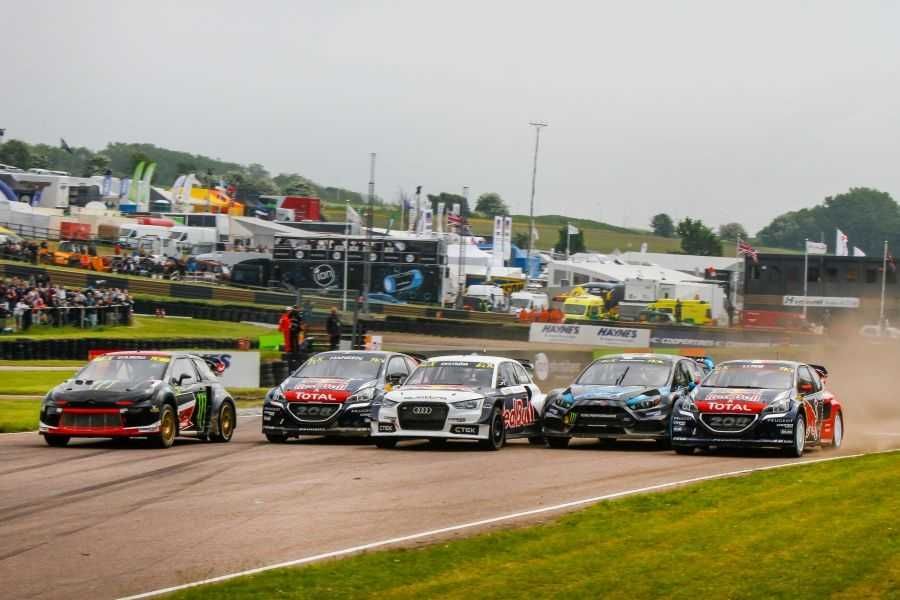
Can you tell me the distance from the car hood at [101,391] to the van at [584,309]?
46262mm

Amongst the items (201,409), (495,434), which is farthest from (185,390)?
(495,434)

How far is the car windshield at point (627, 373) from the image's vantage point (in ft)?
66.2

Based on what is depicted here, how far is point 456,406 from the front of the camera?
736 inches

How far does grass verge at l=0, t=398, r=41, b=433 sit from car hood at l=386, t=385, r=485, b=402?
6.21 meters

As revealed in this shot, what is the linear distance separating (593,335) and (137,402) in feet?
114

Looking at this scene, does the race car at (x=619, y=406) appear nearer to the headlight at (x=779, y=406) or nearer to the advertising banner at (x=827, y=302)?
the headlight at (x=779, y=406)

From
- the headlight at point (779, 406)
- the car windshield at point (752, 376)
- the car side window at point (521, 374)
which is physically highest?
the car windshield at point (752, 376)

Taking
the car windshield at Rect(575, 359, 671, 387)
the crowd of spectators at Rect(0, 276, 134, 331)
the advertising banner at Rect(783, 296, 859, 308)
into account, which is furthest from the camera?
the advertising banner at Rect(783, 296, 859, 308)

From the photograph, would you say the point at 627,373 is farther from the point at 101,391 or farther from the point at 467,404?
the point at 101,391

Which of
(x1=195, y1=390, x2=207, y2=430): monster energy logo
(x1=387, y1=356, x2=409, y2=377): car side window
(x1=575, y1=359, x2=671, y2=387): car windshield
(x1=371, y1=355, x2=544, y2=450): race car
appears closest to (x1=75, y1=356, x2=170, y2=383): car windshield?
(x1=195, y1=390, x2=207, y2=430): monster energy logo

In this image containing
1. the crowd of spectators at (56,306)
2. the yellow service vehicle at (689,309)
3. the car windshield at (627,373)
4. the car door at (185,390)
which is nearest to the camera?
the car door at (185,390)

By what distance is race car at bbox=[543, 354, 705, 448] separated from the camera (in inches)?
757

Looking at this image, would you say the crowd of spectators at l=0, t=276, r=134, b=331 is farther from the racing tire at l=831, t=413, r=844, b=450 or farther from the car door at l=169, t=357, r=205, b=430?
the racing tire at l=831, t=413, r=844, b=450

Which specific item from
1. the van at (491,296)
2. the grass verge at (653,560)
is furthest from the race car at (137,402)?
the van at (491,296)
